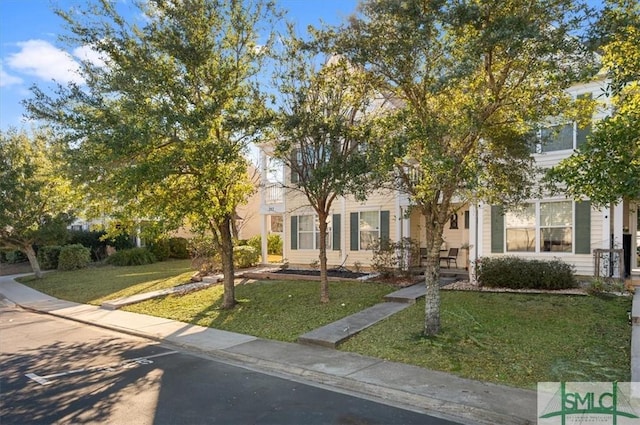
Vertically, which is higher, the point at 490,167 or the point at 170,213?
the point at 490,167

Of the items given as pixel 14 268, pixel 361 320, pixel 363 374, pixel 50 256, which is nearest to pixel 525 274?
pixel 361 320

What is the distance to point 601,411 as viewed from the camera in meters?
5.34

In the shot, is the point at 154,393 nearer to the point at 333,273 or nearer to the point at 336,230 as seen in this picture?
the point at 333,273

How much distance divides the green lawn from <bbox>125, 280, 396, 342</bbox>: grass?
0.09ft

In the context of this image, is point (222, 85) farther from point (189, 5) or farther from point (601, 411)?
point (601, 411)

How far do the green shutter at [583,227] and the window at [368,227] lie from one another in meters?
7.21

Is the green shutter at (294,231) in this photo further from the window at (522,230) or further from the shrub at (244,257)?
the window at (522,230)

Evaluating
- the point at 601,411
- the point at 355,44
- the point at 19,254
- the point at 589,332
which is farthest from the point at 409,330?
the point at 19,254

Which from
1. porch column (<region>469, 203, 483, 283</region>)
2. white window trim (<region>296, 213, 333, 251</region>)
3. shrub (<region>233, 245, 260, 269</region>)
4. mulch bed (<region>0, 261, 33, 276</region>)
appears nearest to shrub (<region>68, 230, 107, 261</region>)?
mulch bed (<region>0, 261, 33, 276</region>)

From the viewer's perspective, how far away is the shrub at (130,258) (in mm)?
25953

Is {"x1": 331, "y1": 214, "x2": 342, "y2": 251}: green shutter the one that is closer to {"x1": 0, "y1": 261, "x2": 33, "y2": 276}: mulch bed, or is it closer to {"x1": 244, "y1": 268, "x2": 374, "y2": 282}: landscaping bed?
Result: {"x1": 244, "y1": 268, "x2": 374, "y2": 282}: landscaping bed

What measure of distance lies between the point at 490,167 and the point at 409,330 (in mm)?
3706

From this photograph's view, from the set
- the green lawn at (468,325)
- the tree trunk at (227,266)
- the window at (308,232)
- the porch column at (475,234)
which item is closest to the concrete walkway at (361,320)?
the green lawn at (468,325)

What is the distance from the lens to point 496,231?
46.0ft
